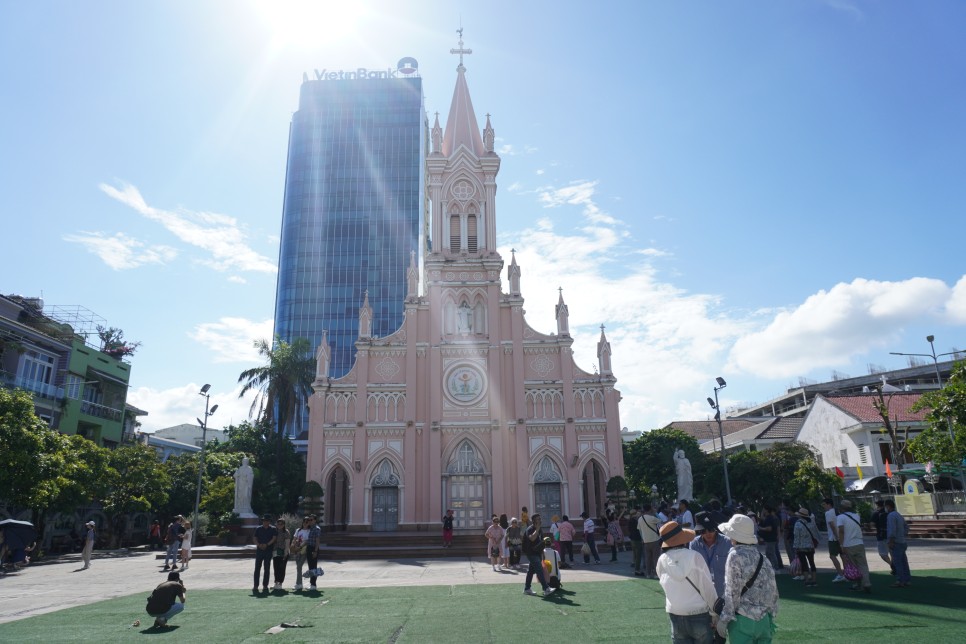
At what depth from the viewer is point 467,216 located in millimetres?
38562

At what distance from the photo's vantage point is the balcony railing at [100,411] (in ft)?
129

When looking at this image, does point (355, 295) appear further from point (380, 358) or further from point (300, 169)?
point (380, 358)

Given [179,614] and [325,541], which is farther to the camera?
[325,541]

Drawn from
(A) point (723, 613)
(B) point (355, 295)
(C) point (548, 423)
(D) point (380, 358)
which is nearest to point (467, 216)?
(D) point (380, 358)

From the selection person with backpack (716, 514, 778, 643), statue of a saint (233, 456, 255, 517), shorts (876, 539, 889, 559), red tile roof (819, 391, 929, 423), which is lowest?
shorts (876, 539, 889, 559)

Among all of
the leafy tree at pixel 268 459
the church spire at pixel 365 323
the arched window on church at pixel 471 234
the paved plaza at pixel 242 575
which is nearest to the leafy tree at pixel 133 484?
the leafy tree at pixel 268 459

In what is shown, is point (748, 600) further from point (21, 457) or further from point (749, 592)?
point (21, 457)

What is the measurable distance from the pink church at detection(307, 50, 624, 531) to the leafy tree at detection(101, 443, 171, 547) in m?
8.59

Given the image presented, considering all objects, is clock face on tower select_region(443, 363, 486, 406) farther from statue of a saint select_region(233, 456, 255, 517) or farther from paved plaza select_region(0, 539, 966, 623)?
paved plaza select_region(0, 539, 966, 623)

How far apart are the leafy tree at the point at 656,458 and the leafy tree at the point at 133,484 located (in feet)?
116

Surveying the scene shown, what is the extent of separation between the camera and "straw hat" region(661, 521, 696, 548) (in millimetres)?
5855

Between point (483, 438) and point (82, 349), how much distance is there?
26.7 metres

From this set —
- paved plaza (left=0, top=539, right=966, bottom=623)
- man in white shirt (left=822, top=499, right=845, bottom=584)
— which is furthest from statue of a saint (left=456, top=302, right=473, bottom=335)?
man in white shirt (left=822, top=499, right=845, bottom=584)

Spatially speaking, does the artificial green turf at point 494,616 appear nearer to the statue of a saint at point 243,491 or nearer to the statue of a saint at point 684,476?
the statue of a saint at point 684,476
